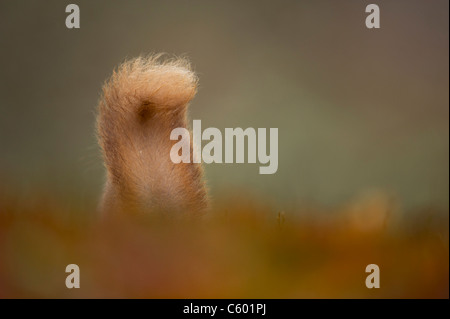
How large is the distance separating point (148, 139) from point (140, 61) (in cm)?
33

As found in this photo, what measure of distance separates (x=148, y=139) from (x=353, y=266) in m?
0.54

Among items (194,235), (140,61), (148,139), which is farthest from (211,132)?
(194,235)

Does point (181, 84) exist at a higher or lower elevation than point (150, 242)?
higher

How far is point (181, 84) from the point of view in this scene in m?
0.75

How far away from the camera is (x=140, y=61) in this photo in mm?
974

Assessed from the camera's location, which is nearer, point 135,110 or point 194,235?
point 194,235

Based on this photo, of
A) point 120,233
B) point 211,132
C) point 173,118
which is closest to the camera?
point 120,233

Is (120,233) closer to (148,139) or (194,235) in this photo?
(194,235)
